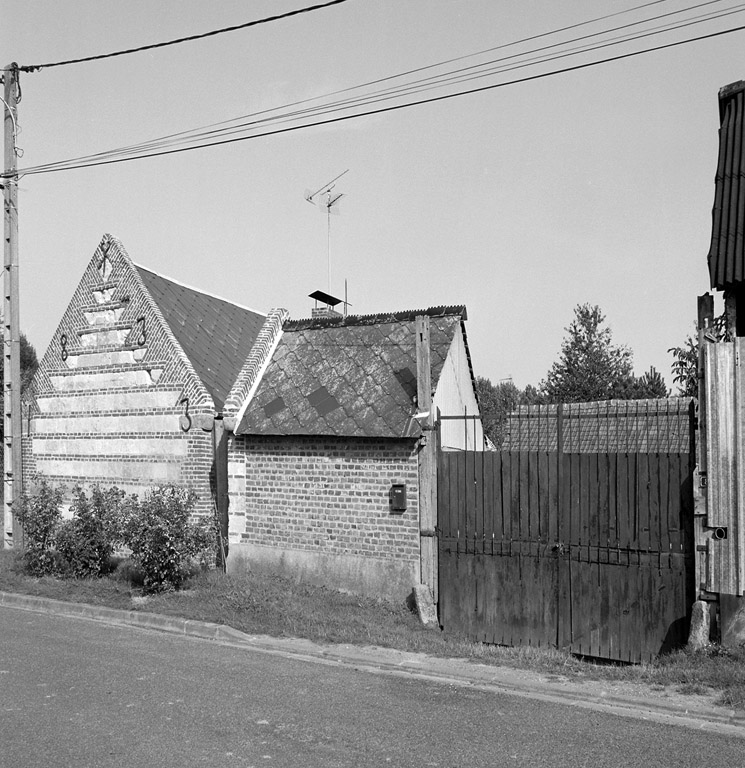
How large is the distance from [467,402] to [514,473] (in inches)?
171

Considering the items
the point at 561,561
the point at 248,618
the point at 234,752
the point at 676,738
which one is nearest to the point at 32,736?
the point at 234,752

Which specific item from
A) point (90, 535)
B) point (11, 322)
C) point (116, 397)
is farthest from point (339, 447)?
point (11, 322)

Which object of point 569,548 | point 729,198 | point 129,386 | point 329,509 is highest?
point 729,198

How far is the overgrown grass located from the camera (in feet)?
25.5

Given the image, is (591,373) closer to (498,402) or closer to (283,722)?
(498,402)

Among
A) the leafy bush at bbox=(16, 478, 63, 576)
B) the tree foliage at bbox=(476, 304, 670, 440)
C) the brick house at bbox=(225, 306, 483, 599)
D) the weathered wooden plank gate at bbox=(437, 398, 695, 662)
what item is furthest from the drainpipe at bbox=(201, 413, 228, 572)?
the tree foliage at bbox=(476, 304, 670, 440)

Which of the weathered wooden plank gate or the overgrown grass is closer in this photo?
the overgrown grass

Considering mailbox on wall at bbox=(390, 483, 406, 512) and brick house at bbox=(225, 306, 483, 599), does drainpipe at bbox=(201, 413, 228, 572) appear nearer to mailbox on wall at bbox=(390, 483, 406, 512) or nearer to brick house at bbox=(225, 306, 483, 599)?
brick house at bbox=(225, 306, 483, 599)

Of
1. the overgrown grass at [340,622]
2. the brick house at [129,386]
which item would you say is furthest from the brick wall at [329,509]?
the brick house at [129,386]

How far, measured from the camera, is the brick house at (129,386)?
1359 cm

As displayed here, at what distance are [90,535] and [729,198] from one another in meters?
10.3

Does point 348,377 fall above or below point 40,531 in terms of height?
above

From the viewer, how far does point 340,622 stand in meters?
9.87

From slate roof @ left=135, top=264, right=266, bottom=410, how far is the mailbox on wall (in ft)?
14.5
